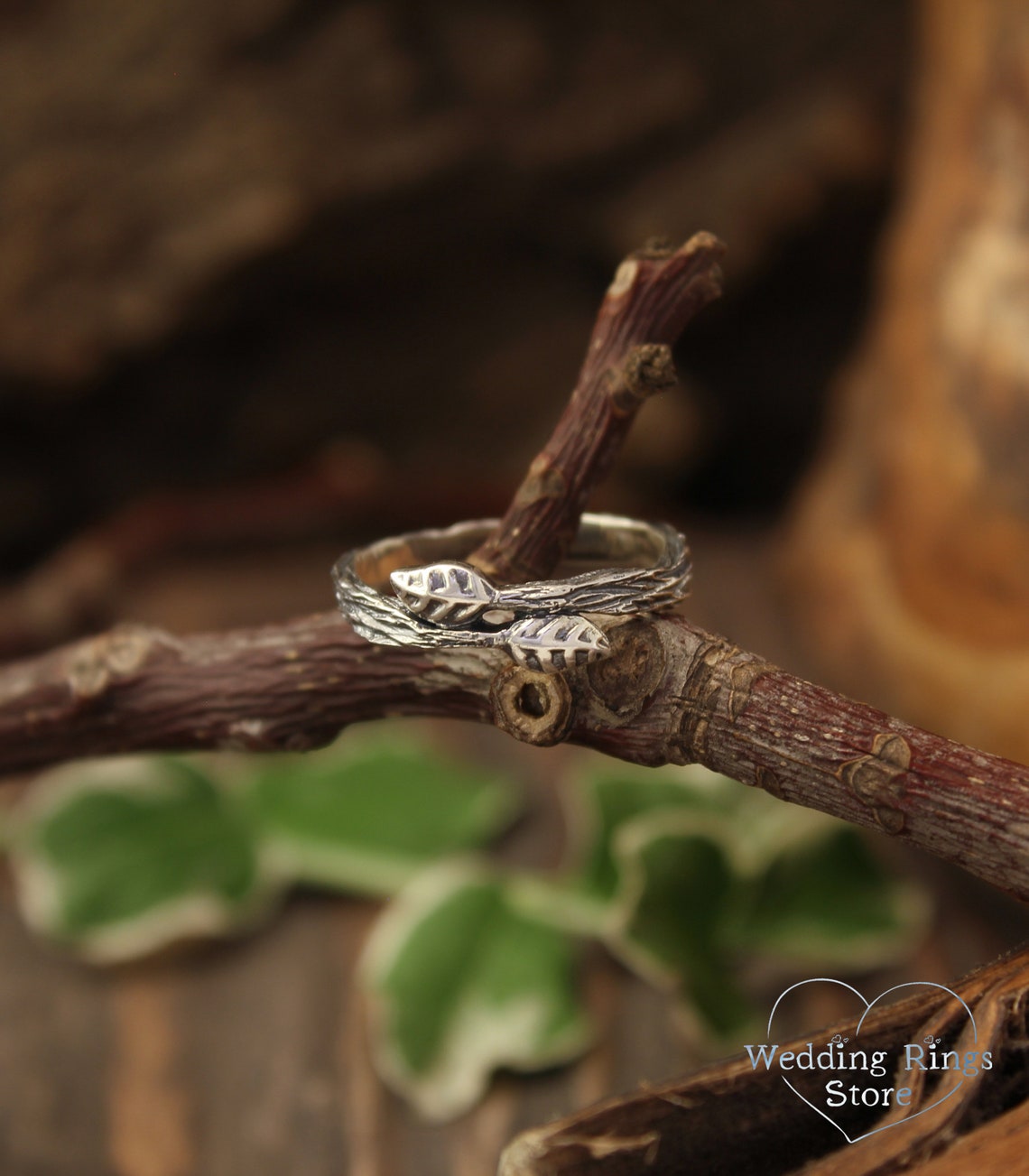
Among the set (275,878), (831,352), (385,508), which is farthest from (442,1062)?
(831,352)

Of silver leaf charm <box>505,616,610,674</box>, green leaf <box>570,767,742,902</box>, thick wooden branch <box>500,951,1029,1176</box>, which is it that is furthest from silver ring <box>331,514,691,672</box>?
green leaf <box>570,767,742,902</box>

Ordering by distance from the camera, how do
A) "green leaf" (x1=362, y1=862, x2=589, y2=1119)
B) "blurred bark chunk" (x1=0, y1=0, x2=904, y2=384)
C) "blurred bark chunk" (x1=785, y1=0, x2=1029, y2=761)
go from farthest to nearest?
"blurred bark chunk" (x1=0, y1=0, x2=904, y2=384) < "blurred bark chunk" (x1=785, y1=0, x2=1029, y2=761) < "green leaf" (x1=362, y1=862, x2=589, y2=1119)

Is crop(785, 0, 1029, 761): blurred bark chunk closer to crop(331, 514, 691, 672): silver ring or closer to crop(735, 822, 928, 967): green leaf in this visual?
crop(735, 822, 928, 967): green leaf

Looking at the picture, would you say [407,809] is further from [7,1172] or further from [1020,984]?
[1020,984]

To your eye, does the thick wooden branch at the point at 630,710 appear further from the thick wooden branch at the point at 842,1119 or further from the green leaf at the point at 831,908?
the green leaf at the point at 831,908

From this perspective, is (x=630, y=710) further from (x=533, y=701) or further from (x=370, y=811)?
(x=370, y=811)
